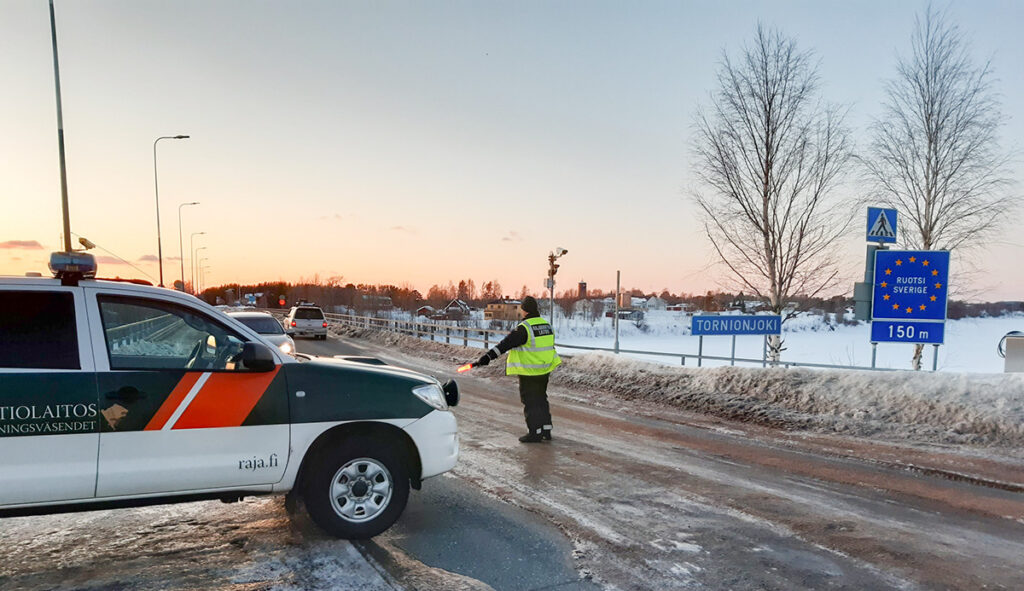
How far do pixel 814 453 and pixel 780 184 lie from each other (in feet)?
33.3

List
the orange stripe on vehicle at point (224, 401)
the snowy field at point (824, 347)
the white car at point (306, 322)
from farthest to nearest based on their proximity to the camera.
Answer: the white car at point (306, 322) → the snowy field at point (824, 347) → the orange stripe on vehicle at point (224, 401)

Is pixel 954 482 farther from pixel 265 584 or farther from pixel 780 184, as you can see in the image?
pixel 780 184

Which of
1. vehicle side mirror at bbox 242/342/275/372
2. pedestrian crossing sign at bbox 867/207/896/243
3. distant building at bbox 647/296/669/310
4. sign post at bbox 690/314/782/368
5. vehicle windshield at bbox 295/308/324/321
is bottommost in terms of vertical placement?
distant building at bbox 647/296/669/310

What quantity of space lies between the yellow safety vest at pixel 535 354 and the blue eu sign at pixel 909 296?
23.0 feet

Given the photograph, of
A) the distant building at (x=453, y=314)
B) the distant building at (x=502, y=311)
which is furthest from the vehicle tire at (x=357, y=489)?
the distant building at (x=453, y=314)

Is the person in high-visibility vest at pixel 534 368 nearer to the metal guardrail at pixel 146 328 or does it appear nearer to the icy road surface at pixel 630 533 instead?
the icy road surface at pixel 630 533

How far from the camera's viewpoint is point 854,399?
31.4ft

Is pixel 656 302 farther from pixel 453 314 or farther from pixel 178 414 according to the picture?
pixel 178 414

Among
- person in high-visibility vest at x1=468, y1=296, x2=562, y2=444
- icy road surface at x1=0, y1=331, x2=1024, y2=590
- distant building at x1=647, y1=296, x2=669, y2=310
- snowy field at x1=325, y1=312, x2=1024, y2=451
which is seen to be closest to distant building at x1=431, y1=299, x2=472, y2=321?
distant building at x1=647, y1=296, x2=669, y2=310

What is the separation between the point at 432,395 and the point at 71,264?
262 centimetres

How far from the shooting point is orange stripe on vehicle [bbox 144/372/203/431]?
3.91 meters

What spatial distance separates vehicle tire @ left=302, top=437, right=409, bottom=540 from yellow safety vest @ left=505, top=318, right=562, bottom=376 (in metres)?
3.52

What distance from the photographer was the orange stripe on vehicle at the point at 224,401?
13.2 ft

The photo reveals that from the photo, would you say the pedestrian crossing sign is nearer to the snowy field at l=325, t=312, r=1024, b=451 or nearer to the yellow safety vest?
the snowy field at l=325, t=312, r=1024, b=451
